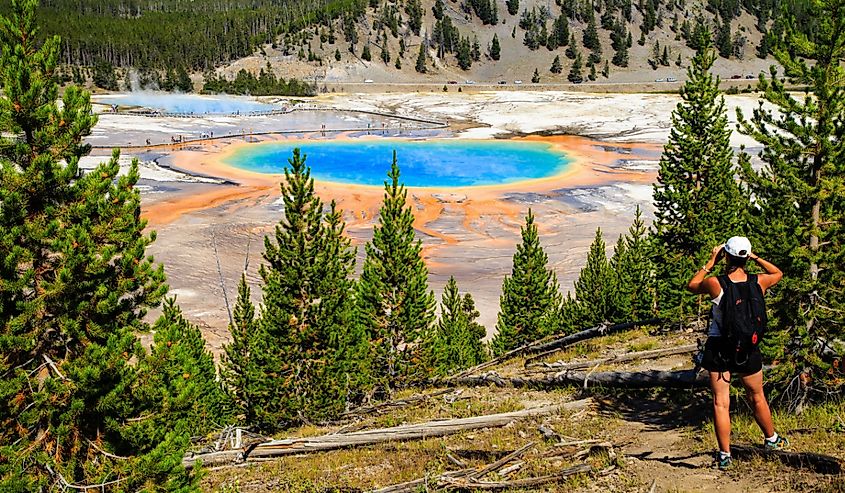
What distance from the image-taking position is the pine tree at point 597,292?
31.0 m

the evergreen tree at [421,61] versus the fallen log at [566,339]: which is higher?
the evergreen tree at [421,61]

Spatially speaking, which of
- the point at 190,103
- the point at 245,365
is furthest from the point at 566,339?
the point at 190,103

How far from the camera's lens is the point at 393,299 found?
89.2ft

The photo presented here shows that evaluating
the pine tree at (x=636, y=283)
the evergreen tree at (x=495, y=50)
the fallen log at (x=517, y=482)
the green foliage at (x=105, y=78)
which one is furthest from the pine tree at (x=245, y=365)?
the evergreen tree at (x=495, y=50)

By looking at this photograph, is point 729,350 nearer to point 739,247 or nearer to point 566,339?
point 739,247

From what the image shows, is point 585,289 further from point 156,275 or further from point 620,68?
point 620,68

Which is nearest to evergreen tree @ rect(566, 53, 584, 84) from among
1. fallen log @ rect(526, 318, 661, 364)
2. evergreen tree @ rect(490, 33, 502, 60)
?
evergreen tree @ rect(490, 33, 502, 60)

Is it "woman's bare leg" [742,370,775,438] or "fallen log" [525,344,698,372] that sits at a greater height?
"woman's bare leg" [742,370,775,438]

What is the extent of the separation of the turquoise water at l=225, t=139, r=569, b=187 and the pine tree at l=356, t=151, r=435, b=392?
35261mm

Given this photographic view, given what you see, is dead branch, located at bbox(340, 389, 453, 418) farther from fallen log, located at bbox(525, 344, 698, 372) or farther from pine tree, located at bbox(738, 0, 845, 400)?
pine tree, located at bbox(738, 0, 845, 400)

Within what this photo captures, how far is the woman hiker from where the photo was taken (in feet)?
25.0

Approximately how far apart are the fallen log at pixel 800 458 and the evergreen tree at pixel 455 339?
19.1 metres

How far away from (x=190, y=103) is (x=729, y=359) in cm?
13990

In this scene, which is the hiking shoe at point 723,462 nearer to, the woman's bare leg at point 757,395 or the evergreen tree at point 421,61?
the woman's bare leg at point 757,395
